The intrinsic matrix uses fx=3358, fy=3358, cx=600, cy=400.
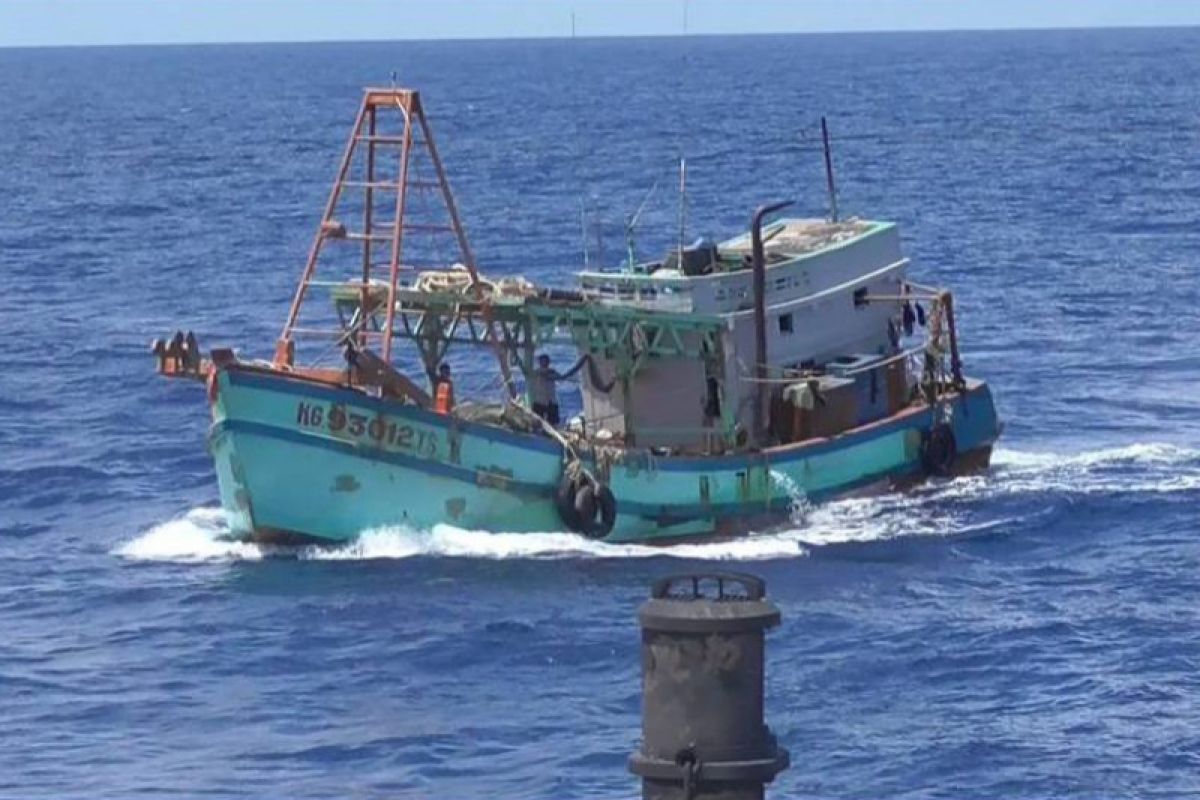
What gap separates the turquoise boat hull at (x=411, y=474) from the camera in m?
38.5

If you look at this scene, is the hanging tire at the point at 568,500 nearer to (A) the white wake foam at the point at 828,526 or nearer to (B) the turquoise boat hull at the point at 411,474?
(B) the turquoise boat hull at the point at 411,474

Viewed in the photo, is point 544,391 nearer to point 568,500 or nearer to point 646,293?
point 646,293

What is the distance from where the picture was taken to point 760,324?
1645 inches

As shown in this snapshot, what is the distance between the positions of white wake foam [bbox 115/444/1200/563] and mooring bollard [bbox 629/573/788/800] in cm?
2408

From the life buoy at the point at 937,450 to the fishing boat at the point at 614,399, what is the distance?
3 centimetres

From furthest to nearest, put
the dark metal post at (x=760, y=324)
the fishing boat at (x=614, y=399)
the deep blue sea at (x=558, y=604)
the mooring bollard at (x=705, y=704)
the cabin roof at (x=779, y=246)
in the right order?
the cabin roof at (x=779, y=246) → the dark metal post at (x=760, y=324) → the fishing boat at (x=614, y=399) → the deep blue sea at (x=558, y=604) → the mooring bollard at (x=705, y=704)

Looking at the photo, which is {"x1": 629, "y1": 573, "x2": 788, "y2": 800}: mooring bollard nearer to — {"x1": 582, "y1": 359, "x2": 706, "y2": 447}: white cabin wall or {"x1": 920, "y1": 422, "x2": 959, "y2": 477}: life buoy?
{"x1": 582, "y1": 359, "x2": 706, "y2": 447}: white cabin wall

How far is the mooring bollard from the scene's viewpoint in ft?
48.9

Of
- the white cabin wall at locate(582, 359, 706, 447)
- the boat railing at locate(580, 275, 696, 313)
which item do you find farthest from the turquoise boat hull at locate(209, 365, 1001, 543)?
the boat railing at locate(580, 275, 696, 313)

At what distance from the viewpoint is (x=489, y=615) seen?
36.3m

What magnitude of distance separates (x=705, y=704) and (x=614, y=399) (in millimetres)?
27286

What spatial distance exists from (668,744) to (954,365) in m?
30.5

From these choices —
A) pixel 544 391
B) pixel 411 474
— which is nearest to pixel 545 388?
pixel 544 391

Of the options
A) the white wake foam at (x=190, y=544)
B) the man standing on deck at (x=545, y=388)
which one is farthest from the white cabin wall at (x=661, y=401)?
the white wake foam at (x=190, y=544)
